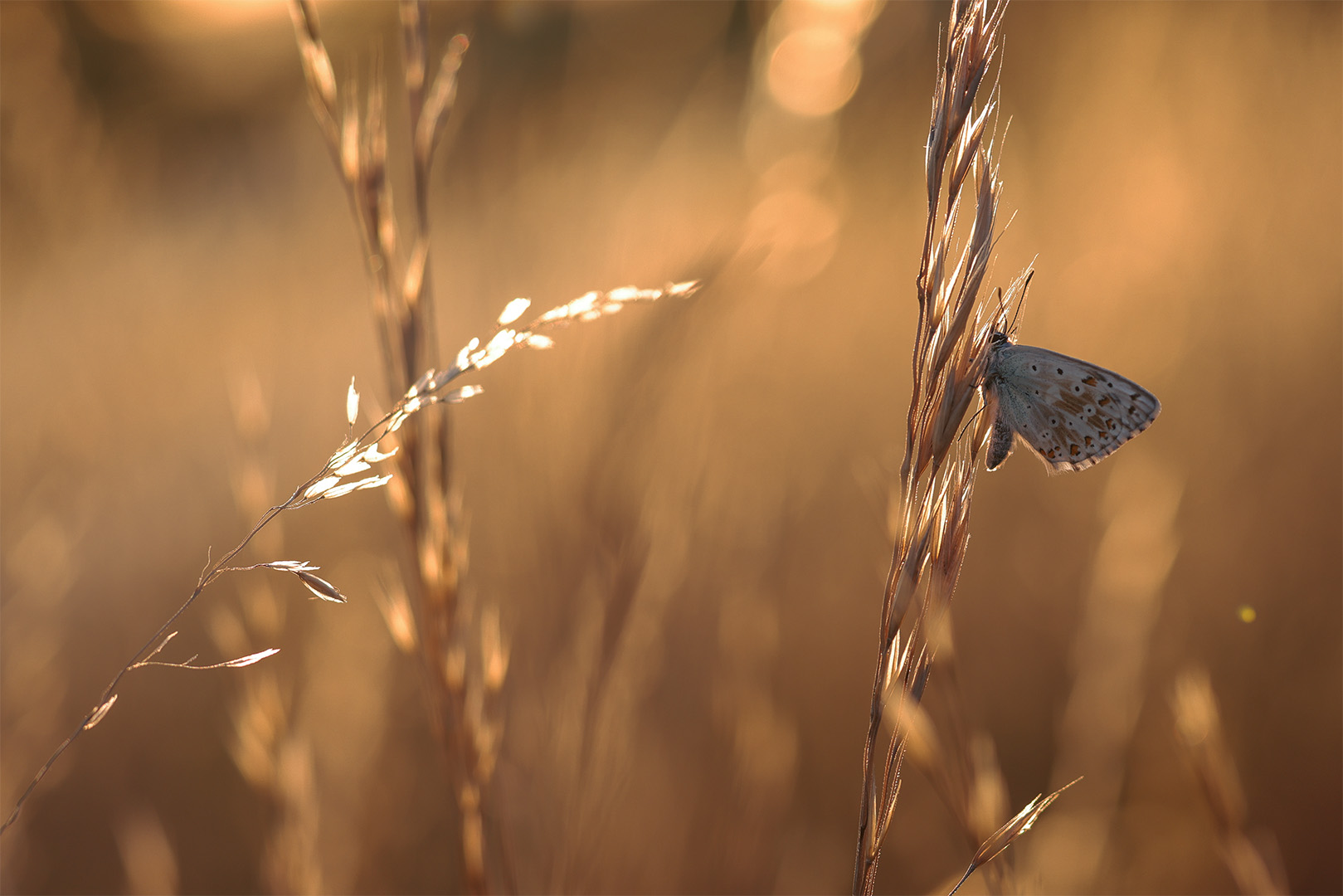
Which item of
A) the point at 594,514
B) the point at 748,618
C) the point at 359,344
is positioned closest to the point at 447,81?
the point at 594,514

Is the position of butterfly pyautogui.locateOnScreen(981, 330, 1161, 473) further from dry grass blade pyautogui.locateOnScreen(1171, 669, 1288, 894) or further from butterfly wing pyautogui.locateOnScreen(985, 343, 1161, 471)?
dry grass blade pyautogui.locateOnScreen(1171, 669, 1288, 894)

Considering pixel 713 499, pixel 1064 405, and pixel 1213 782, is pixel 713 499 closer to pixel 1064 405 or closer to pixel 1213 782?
pixel 1064 405

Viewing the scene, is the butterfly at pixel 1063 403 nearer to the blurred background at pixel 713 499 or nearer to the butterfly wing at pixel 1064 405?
the butterfly wing at pixel 1064 405

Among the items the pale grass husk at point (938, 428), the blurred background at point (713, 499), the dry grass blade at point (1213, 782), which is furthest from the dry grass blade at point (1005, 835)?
the dry grass blade at point (1213, 782)

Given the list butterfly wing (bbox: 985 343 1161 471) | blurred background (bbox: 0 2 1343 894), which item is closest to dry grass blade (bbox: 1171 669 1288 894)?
blurred background (bbox: 0 2 1343 894)

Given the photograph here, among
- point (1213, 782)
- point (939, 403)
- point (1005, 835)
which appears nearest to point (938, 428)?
point (939, 403)

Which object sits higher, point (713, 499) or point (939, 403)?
point (939, 403)

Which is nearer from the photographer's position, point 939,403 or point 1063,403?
point 939,403

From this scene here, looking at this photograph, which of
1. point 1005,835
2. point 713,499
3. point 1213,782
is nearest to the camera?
point 1005,835
